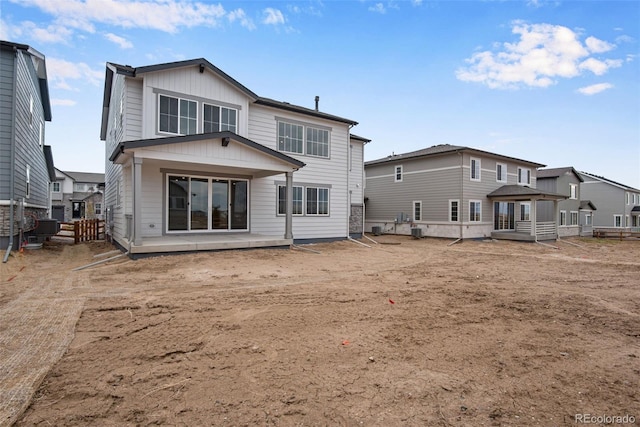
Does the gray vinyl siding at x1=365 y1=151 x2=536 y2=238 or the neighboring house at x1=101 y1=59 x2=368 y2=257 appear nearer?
the neighboring house at x1=101 y1=59 x2=368 y2=257

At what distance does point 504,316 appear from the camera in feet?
17.1

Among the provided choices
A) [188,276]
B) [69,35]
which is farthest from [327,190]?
[69,35]

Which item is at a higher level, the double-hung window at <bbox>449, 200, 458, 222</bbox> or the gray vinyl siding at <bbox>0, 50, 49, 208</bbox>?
the gray vinyl siding at <bbox>0, 50, 49, 208</bbox>

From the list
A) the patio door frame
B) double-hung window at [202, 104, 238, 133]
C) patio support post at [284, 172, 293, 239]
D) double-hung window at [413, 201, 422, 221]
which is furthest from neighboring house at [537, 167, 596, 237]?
double-hung window at [202, 104, 238, 133]

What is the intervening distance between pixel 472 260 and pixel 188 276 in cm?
1017

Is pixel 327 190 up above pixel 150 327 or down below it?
above

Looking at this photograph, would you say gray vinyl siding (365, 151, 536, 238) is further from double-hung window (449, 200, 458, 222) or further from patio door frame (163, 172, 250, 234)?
patio door frame (163, 172, 250, 234)

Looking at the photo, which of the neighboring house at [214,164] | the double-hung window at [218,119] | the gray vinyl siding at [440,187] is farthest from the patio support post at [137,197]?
the gray vinyl siding at [440,187]

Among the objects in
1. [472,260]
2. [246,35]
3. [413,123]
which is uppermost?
[246,35]

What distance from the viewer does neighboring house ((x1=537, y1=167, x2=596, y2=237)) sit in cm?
2728

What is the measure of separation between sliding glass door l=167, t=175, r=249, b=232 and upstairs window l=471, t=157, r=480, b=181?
1527cm

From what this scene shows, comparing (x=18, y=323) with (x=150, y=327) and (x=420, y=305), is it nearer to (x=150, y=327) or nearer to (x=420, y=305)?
(x=150, y=327)

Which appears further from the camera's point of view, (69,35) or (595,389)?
(69,35)

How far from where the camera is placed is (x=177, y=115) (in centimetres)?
1152
